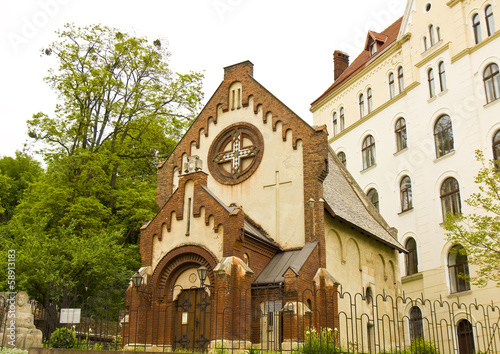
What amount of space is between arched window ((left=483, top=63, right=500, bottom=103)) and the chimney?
1871cm

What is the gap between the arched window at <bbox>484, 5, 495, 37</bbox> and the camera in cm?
2892

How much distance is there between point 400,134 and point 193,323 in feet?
72.8

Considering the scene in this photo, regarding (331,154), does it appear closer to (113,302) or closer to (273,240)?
(273,240)

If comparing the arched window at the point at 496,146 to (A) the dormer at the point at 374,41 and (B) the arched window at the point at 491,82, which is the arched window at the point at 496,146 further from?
(A) the dormer at the point at 374,41

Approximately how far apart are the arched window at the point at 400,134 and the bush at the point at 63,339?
2543 cm

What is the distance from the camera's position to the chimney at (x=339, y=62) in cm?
4666

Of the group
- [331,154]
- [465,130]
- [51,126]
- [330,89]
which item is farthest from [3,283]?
[330,89]

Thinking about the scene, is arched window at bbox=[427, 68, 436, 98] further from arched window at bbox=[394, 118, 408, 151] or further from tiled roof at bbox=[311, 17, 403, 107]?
tiled roof at bbox=[311, 17, 403, 107]

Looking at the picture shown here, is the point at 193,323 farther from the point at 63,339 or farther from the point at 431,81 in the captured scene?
the point at 431,81

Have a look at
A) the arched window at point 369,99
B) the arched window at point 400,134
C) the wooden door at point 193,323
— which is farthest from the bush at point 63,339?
the arched window at point 369,99

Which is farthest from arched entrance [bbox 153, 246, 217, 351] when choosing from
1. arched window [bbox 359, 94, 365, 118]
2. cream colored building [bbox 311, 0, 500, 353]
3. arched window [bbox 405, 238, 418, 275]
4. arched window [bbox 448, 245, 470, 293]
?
arched window [bbox 359, 94, 365, 118]

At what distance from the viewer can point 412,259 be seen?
1256 inches

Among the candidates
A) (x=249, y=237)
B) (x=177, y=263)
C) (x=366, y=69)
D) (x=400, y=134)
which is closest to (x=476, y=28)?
(x=400, y=134)

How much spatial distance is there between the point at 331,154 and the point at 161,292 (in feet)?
40.2
